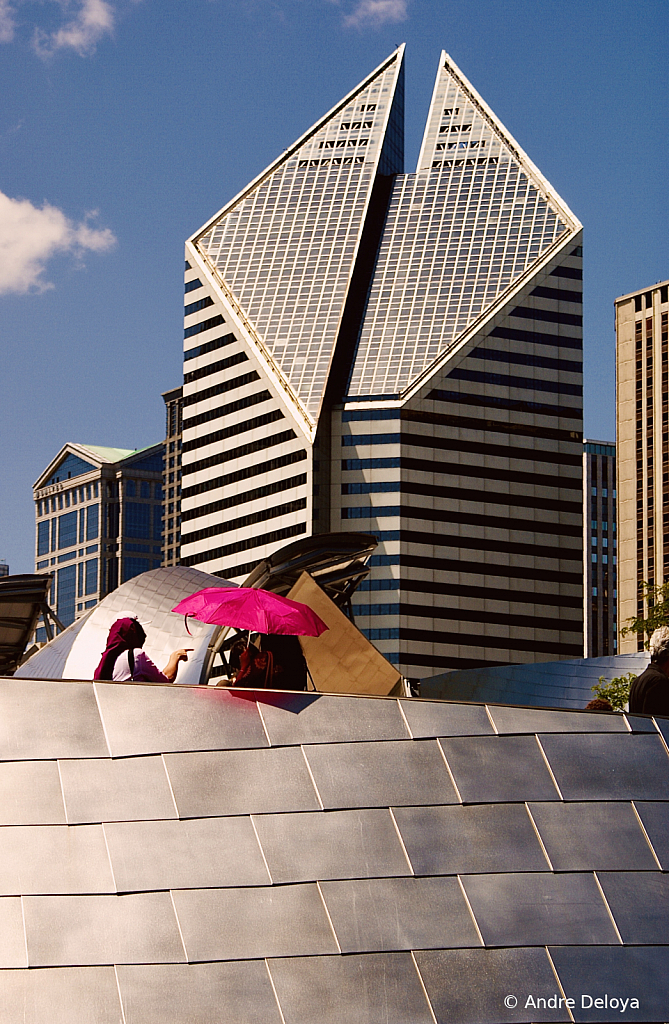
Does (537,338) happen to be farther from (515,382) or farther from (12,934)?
(12,934)

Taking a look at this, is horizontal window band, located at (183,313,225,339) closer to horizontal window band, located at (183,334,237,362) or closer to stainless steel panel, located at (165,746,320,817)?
horizontal window band, located at (183,334,237,362)

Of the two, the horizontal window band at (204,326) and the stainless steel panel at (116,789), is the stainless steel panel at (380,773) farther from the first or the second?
the horizontal window band at (204,326)

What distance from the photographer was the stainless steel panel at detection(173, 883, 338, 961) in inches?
341

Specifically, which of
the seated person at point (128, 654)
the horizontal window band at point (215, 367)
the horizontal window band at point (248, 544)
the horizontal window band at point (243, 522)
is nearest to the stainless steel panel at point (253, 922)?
the seated person at point (128, 654)

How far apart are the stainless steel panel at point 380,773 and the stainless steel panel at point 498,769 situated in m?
0.13

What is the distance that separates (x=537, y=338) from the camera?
12150 centimetres

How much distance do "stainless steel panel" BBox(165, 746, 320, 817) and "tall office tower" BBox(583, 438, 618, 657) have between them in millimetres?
147423

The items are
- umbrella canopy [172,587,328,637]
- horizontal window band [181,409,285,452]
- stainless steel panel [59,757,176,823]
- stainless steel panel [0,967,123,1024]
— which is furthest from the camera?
horizontal window band [181,409,285,452]

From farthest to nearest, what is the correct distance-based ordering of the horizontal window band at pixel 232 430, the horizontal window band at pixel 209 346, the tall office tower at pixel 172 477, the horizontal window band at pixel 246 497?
the tall office tower at pixel 172 477, the horizontal window band at pixel 209 346, the horizontal window band at pixel 232 430, the horizontal window band at pixel 246 497

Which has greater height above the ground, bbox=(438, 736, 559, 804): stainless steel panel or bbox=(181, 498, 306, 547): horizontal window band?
bbox=(181, 498, 306, 547): horizontal window band

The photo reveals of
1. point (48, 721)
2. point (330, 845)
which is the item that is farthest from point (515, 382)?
point (330, 845)

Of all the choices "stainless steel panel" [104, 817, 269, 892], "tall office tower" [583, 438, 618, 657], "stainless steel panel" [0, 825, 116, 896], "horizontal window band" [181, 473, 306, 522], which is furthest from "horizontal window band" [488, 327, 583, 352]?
"stainless steel panel" [0, 825, 116, 896]

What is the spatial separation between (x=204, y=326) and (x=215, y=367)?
4944mm

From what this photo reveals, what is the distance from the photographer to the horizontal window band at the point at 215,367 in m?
125
